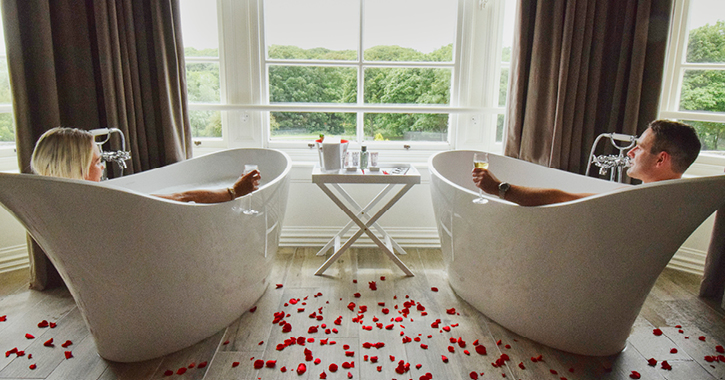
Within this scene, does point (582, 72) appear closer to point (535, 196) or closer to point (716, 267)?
point (535, 196)

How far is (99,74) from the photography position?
2434 millimetres

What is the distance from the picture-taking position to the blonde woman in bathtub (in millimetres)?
1706

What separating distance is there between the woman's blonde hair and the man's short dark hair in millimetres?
2322

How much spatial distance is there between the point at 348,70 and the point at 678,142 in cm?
199

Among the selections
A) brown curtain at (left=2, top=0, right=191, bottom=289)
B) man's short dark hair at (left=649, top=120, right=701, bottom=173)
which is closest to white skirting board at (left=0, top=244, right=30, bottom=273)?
brown curtain at (left=2, top=0, right=191, bottom=289)

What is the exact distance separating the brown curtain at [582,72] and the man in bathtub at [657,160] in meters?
0.72

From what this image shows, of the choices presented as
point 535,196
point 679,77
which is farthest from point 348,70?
point 679,77

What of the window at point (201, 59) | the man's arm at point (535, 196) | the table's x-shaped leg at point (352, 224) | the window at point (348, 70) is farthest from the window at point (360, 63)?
the man's arm at point (535, 196)

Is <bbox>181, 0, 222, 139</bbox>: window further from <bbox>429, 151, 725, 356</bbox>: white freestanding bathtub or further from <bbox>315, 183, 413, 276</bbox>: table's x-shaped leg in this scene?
<bbox>429, 151, 725, 356</bbox>: white freestanding bathtub

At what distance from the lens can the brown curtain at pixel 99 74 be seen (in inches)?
87.2

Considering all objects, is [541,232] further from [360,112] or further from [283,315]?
[360,112]

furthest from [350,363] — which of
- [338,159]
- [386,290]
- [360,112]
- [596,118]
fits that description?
[596,118]

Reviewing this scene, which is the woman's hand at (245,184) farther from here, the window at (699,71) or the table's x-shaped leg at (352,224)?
the window at (699,71)

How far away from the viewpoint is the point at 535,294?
1.88 m
